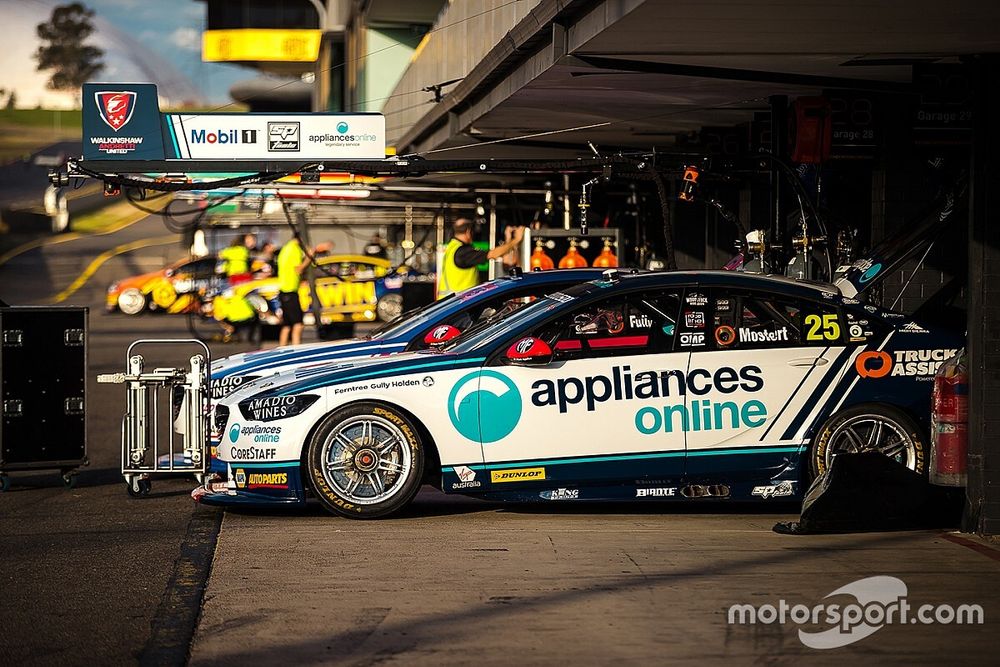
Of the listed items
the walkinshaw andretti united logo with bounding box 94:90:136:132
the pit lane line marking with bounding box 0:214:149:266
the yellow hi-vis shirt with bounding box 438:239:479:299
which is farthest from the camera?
the pit lane line marking with bounding box 0:214:149:266

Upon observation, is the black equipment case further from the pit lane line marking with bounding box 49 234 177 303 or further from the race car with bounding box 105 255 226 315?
the pit lane line marking with bounding box 49 234 177 303

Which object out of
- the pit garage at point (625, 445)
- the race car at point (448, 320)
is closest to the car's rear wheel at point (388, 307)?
the pit garage at point (625, 445)

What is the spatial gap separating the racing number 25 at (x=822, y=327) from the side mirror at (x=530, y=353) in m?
1.69

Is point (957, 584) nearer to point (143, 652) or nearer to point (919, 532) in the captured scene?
point (919, 532)

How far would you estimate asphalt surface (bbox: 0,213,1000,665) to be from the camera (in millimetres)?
5727

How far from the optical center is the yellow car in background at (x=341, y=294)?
26391 millimetres

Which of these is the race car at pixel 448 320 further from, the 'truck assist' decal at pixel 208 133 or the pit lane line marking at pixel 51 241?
the pit lane line marking at pixel 51 241

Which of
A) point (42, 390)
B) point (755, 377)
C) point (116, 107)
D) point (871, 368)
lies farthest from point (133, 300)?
point (871, 368)

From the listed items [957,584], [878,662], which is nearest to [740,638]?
[878,662]

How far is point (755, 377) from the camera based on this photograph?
28.9 feet

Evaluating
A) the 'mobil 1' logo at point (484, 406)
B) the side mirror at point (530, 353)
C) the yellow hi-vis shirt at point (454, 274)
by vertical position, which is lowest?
the 'mobil 1' logo at point (484, 406)

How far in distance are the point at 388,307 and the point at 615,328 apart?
19.5 metres

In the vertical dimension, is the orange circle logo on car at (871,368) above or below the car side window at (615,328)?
below

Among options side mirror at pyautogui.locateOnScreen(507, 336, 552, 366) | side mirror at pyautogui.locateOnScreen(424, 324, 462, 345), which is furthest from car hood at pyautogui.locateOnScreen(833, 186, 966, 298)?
side mirror at pyautogui.locateOnScreen(424, 324, 462, 345)
